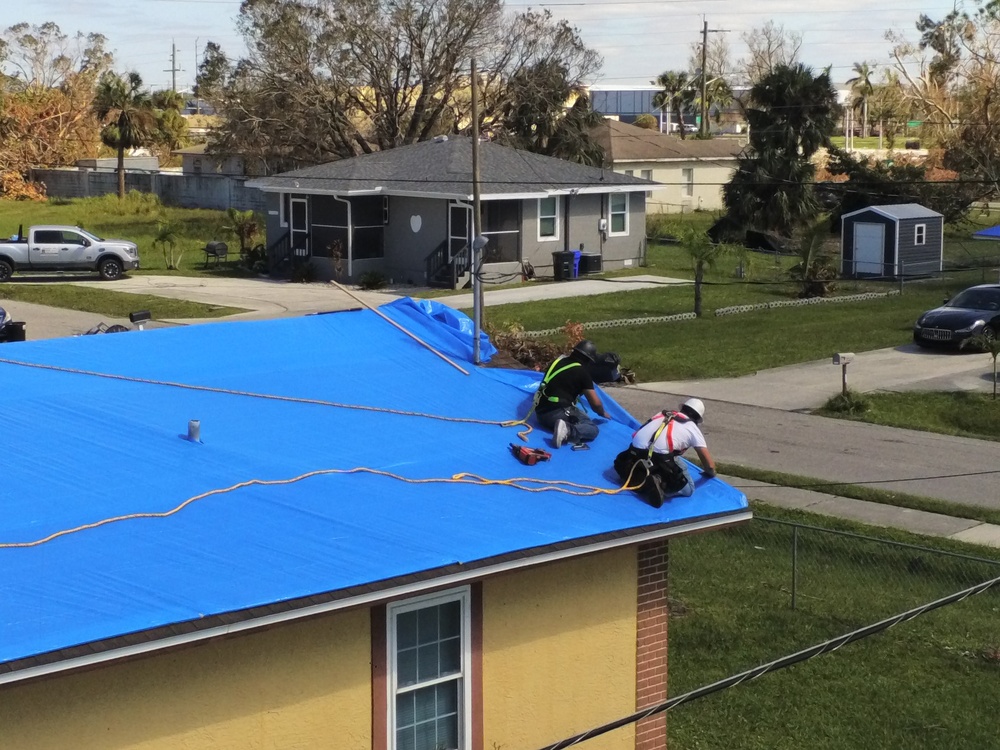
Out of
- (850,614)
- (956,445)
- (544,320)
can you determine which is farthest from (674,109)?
(850,614)

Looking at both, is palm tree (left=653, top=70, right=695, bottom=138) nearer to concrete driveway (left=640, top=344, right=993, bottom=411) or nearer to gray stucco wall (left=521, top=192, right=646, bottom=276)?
gray stucco wall (left=521, top=192, right=646, bottom=276)

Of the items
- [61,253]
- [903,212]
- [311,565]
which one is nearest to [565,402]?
[311,565]

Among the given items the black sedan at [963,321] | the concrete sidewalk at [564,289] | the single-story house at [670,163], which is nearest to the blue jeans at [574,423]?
the black sedan at [963,321]

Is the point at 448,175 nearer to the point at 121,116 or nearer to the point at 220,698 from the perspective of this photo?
the point at 121,116

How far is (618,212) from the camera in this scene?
43.9 m

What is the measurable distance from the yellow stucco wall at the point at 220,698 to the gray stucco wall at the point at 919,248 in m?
35.0

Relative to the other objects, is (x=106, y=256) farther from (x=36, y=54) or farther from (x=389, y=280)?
(x=36, y=54)

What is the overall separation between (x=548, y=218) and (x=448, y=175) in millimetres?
3497

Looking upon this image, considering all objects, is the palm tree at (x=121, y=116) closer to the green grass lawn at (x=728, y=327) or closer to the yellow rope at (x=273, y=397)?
the green grass lawn at (x=728, y=327)

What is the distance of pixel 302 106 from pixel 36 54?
188 ft

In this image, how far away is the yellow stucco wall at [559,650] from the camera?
366 inches

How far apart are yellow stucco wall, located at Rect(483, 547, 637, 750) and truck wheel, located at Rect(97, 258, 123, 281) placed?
34.0 m

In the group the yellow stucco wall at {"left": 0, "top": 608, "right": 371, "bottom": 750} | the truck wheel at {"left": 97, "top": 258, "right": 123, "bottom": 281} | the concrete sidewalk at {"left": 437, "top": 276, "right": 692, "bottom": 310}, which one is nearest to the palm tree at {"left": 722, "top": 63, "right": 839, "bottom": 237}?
the concrete sidewalk at {"left": 437, "top": 276, "right": 692, "bottom": 310}

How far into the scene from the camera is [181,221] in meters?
56.8
